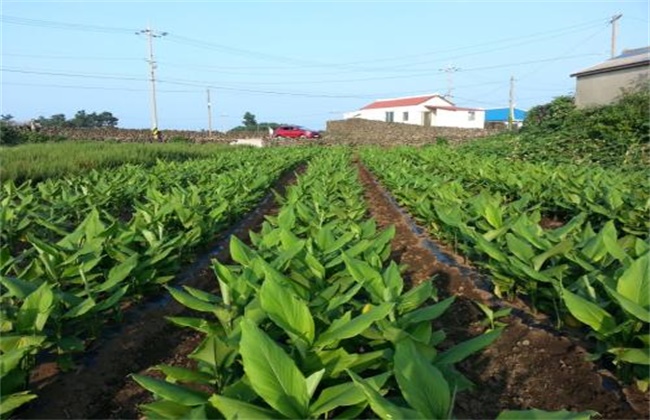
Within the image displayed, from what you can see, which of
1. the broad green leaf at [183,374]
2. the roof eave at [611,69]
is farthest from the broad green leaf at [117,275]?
the roof eave at [611,69]

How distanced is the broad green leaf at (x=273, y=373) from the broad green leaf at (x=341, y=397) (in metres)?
0.04

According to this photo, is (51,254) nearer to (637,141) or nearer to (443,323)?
A: (443,323)

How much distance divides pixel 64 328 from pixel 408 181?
5.70 metres

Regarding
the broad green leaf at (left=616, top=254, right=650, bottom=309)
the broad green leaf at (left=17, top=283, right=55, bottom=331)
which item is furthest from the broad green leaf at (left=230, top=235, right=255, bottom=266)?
the broad green leaf at (left=616, top=254, right=650, bottom=309)

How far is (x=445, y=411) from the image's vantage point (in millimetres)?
1378

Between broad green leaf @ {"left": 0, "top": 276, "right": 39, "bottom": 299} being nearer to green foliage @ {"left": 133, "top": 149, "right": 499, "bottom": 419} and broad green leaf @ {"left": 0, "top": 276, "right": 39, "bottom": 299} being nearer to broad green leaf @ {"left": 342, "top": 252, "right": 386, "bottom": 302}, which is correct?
green foliage @ {"left": 133, "top": 149, "right": 499, "bottom": 419}

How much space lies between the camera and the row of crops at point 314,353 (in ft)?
4.66

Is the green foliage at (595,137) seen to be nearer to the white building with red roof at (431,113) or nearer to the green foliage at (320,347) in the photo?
the green foliage at (320,347)

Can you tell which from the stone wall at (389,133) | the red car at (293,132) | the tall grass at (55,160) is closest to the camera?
the tall grass at (55,160)

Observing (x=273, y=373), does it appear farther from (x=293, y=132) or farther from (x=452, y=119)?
(x=452, y=119)

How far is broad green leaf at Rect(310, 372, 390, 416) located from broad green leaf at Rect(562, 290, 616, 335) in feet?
3.77

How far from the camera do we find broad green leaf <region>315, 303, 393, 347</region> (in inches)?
66.7

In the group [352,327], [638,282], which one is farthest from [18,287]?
[638,282]

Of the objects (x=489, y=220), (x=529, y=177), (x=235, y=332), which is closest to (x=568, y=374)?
(x=489, y=220)
